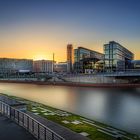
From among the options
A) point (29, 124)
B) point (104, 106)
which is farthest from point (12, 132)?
point (104, 106)

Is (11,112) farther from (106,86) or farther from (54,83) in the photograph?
(54,83)

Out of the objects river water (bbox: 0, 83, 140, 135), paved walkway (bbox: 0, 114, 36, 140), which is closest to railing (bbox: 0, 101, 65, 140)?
paved walkway (bbox: 0, 114, 36, 140)

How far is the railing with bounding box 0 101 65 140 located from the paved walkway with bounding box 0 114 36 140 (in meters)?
0.46

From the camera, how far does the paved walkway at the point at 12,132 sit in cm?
1582

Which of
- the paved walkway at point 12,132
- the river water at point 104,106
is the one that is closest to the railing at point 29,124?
the paved walkway at point 12,132

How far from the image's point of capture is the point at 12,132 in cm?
1711

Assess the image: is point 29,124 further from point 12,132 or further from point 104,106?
point 104,106

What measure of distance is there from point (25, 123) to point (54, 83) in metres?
107

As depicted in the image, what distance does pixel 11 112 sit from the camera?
74.2 feet

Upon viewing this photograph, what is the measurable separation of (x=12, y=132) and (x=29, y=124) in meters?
2.22

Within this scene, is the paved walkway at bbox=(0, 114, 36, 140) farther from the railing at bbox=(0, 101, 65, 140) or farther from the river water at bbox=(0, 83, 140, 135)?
the river water at bbox=(0, 83, 140, 135)

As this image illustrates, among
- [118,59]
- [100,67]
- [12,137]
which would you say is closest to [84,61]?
[100,67]

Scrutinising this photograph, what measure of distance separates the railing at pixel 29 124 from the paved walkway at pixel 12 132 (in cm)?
46

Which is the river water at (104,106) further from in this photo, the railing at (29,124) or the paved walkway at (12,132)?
the paved walkway at (12,132)
